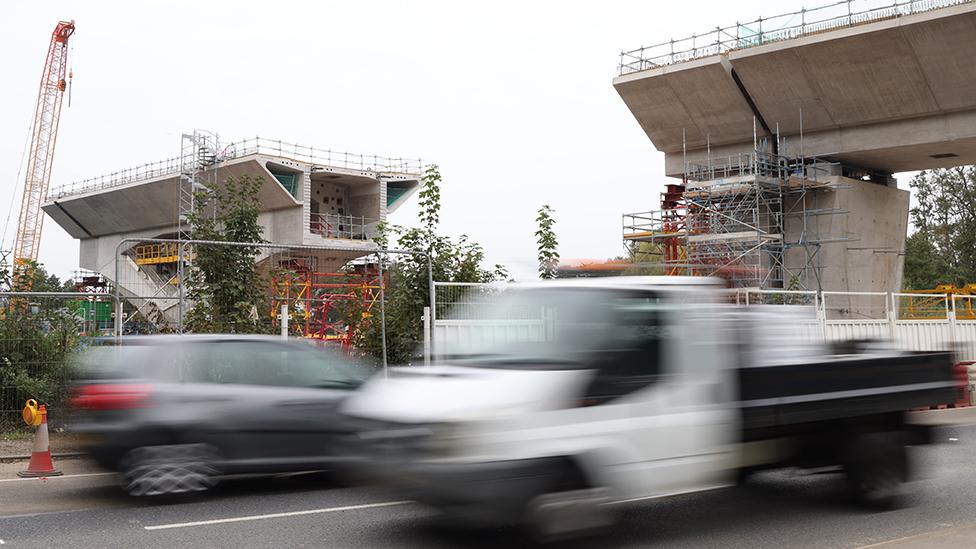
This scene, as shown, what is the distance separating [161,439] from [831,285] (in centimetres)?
3463

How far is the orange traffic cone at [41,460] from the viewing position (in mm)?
9898

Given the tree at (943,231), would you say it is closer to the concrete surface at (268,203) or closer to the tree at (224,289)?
the concrete surface at (268,203)

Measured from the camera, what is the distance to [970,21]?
1179 inches

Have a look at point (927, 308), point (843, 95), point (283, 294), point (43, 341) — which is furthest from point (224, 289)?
point (843, 95)

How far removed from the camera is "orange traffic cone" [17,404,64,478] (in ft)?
32.5

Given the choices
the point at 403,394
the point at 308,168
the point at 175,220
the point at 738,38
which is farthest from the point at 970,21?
the point at 175,220

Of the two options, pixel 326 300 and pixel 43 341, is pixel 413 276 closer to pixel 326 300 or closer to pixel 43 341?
pixel 326 300

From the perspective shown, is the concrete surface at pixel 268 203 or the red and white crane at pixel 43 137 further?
the red and white crane at pixel 43 137

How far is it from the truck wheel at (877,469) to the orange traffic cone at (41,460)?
8271mm

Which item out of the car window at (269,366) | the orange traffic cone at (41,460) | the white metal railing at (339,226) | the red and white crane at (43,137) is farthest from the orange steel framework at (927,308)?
the red and white crane at (43,137)

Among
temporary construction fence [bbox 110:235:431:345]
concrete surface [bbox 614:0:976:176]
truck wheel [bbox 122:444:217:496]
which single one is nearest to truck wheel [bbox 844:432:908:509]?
truck wheel [bbox 122:444:217:496]

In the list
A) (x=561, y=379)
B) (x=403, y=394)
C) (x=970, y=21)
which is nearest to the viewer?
(x=561, y=379)

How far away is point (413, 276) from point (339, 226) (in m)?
45.6

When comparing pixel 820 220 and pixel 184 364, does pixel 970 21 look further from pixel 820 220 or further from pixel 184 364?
pixel 184 364
